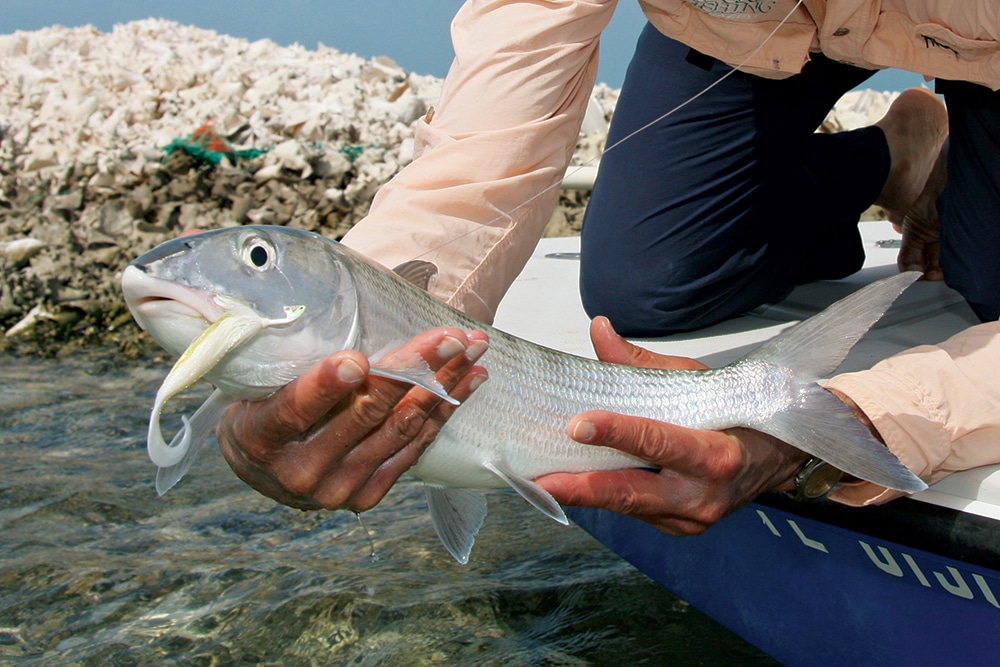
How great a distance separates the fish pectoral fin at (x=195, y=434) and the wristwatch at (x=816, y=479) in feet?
4.04

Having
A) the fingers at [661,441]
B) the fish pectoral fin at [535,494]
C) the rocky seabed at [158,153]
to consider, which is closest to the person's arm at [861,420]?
the fingers at [661,441]

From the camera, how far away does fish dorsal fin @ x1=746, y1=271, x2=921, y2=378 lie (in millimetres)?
1911

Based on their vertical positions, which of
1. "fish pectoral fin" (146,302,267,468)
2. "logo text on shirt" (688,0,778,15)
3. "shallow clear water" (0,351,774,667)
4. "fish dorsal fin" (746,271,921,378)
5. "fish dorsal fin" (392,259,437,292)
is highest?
"logo text on shirt" (688,0,778,15)

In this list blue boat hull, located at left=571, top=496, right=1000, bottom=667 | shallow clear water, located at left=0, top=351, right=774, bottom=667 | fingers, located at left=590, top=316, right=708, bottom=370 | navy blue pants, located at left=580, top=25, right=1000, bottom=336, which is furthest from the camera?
navy blue pants, located at left=580, top=25, right=1000, bottom=336

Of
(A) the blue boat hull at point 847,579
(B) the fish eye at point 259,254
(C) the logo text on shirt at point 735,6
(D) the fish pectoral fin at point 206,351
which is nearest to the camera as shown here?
(D) the fish pectoral fin at point 206,351

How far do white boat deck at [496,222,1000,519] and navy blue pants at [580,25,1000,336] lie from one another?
0.09 m

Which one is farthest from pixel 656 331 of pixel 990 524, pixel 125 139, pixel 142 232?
pixel 125 139

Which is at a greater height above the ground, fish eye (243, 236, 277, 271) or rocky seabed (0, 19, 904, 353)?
fish eye (243, 236, 277, 271)

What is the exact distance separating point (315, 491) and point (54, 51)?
13055mm

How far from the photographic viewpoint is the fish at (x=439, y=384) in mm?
1429

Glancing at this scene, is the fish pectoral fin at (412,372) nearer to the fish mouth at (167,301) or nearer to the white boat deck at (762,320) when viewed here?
the fish mouth at (167,301)

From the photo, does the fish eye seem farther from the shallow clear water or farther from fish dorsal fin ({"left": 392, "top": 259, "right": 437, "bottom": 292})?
the shallow clear water

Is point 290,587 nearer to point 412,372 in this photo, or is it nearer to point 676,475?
point 676,475

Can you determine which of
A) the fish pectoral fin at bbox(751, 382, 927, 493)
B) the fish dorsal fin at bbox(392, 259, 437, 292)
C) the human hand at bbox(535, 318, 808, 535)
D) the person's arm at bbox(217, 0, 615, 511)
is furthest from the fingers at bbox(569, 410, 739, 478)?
the person's arm at bbox(217, 0, 615, 511)
